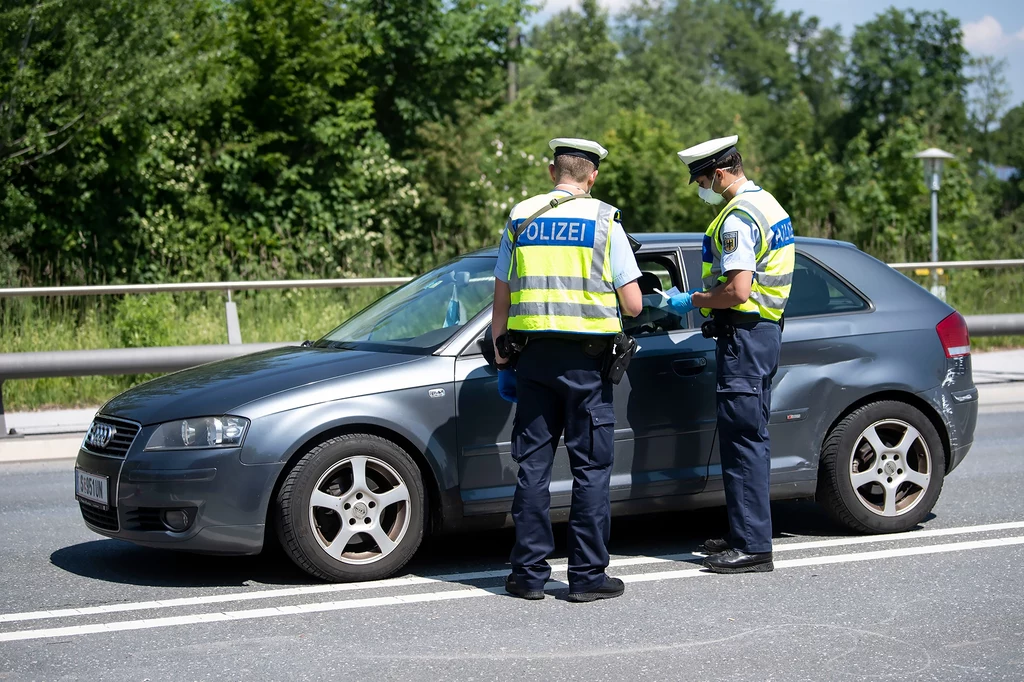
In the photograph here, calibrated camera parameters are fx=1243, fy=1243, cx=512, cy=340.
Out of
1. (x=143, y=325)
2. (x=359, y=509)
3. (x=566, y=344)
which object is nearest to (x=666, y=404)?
(x=566, y=344)

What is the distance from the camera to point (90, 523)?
5.59 metres

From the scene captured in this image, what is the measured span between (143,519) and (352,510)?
34.8 inches

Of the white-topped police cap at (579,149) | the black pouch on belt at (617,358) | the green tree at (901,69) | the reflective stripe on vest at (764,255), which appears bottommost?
the black pouch on belt at (617,358)

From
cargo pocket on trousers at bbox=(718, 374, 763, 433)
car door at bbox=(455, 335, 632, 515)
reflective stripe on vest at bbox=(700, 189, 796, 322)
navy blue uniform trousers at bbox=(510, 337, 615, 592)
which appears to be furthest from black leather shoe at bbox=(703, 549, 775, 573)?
reflective stripe on vest at bbox=(700, 189, 796, 322)

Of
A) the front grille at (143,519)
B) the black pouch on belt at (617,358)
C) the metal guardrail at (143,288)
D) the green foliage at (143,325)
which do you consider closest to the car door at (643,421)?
the black pouch on belt at (617,358)

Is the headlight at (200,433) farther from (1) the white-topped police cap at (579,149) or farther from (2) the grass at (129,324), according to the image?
(2) the grass at (129,324)

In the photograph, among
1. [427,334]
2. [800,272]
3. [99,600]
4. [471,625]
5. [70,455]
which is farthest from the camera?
[70,455]

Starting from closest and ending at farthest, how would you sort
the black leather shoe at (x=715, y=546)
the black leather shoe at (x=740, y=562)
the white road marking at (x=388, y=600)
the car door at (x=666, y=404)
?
the white road marking at (x=388, y=600) < the black leather shoe at (x=740, y=562) < the car door at (x=666, y=404) < the black leather shoe at (x=715, y=546)

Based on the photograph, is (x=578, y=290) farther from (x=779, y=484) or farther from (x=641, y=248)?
(x=779, y=484)

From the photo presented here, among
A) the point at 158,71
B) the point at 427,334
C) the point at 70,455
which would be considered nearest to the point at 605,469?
the point at 427,334

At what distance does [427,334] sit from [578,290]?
106 centimetres

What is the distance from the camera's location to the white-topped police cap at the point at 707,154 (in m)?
5.67

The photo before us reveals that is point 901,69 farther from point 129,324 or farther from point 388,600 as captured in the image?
point 388,600

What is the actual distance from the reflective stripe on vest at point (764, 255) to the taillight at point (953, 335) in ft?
4.11
